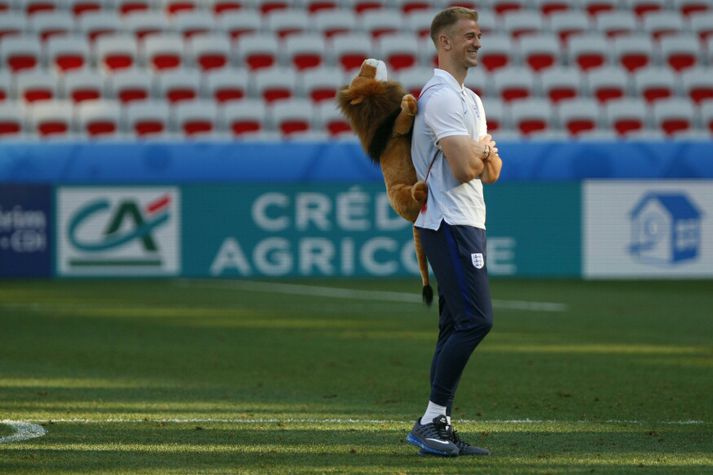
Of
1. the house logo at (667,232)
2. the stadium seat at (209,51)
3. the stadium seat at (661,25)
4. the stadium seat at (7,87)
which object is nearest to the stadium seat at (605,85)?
the stadium seat at (661,25)

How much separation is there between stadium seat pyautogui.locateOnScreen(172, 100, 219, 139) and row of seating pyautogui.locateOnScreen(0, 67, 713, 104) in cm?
100

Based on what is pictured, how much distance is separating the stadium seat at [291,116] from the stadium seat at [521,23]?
5.12m

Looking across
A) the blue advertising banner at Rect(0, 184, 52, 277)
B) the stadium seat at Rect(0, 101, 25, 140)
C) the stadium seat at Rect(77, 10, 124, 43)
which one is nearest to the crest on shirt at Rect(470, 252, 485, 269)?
the blue advertising banner at Rect(0, 184, 52, 277)

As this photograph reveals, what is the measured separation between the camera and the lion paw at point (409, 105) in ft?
21.3

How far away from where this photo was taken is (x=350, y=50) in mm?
23625

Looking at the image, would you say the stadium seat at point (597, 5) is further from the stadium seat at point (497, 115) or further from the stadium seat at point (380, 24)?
the stadium seat at point (497, 115)

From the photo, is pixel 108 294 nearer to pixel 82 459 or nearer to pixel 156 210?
pixel 156 210

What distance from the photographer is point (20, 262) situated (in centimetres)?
1861

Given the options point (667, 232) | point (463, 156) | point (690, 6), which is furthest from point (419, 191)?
point (690, 6)

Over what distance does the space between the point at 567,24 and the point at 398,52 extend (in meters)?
3.68

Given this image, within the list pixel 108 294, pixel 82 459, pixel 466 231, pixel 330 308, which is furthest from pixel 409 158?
pixel 108 294

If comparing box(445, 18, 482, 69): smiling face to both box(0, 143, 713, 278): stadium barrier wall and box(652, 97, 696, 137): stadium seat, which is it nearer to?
box(0, 143, 713, 278): stadium barrier wall

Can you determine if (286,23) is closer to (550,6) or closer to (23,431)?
(550,6)

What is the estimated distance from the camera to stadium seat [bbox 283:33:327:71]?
23.8 meters
